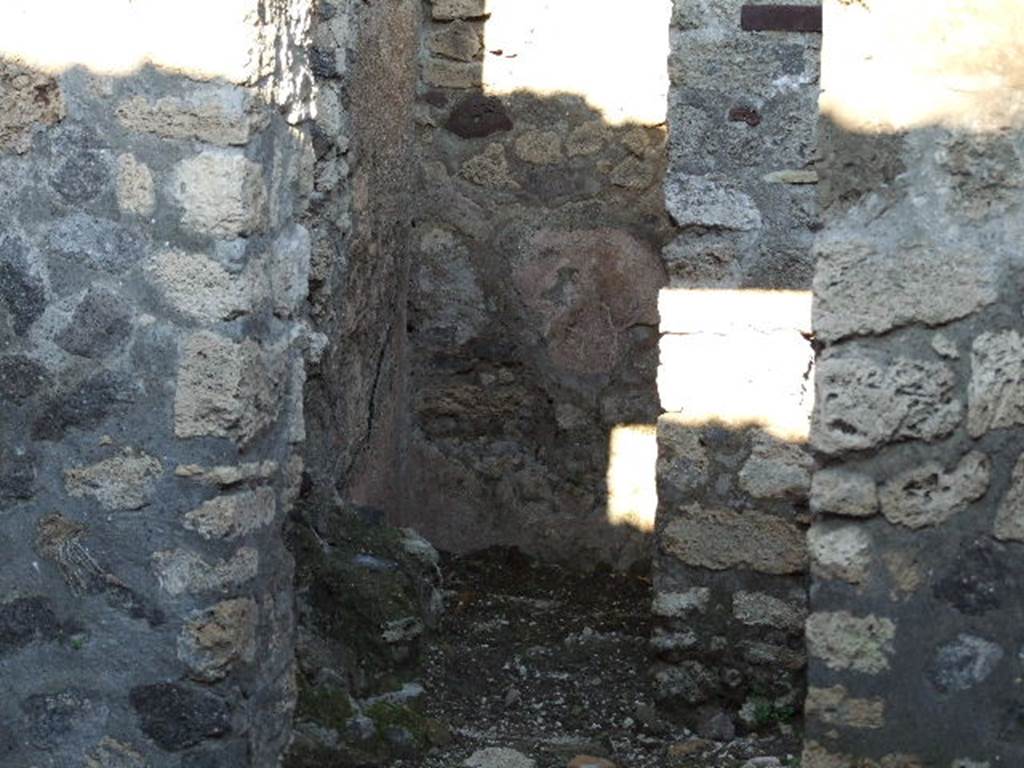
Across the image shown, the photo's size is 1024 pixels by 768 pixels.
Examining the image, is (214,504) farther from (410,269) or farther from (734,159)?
(410,269)

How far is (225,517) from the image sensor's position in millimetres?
3600

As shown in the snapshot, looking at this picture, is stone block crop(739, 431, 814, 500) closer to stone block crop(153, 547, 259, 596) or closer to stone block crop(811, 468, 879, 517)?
stone block crop(153, 547, 259, 596)

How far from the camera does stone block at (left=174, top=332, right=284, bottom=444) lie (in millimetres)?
3541

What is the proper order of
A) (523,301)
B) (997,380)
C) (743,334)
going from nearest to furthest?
(997,380) < (743,334) < (523,301)

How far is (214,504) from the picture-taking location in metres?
3.59

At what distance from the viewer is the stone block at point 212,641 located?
143 inches

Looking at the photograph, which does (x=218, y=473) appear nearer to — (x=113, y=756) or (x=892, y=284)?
(x=113, y=756)

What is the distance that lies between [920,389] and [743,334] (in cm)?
197

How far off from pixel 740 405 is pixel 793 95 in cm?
83

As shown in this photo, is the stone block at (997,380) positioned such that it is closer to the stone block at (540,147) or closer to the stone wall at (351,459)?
the stone wall at (351,459)

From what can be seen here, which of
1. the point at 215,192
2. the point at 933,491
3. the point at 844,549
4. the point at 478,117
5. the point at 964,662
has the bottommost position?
the point at 964,662

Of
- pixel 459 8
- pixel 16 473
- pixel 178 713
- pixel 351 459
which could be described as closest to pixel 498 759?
pixel 178 713

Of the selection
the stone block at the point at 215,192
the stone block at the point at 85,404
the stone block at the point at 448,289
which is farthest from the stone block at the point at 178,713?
the stone block at the point at 448,289

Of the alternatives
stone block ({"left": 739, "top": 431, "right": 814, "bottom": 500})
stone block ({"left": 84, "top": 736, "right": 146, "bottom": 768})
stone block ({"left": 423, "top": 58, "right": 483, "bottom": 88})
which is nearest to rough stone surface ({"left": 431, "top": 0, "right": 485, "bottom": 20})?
stone block ({"left": 423, "top": 58, "right": 483, "bottom": 88})
